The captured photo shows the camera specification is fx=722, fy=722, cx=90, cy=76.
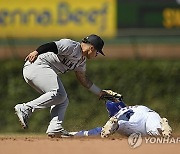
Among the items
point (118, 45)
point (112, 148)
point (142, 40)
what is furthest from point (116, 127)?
point (118, 45)

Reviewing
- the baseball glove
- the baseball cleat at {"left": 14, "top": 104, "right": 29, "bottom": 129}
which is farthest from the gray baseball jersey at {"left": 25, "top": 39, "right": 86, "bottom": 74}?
the baseball cleat at {"left": 14, "top": 104, "right": 29, "bottom": 129}

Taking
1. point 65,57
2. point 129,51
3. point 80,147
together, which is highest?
point 65,57

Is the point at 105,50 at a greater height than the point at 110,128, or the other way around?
the point at 110,128

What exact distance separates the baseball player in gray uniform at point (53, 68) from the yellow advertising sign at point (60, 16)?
16396mm

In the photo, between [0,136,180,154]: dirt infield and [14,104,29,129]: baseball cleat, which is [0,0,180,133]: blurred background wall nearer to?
[14,104,29,129]: baseball cleat

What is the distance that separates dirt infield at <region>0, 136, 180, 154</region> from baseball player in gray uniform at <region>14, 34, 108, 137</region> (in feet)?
3.34

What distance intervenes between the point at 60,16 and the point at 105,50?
353 cm

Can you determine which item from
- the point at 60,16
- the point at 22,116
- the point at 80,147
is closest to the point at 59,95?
the point at 22,116

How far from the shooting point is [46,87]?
30.7ft

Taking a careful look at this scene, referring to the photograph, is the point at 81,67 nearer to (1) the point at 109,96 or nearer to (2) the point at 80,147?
(1) the point at 109,96

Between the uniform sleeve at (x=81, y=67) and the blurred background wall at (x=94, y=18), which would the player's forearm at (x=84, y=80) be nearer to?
the uniform sleeve at (x=81, y=67)

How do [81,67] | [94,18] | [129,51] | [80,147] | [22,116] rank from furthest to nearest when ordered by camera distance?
[94,18] → [129,51] → [81,67] → [22,116] → [80,147]

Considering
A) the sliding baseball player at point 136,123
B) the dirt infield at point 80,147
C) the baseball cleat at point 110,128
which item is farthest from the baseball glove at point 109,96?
the dirt infield at point 80,147

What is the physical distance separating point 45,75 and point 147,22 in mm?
17071
